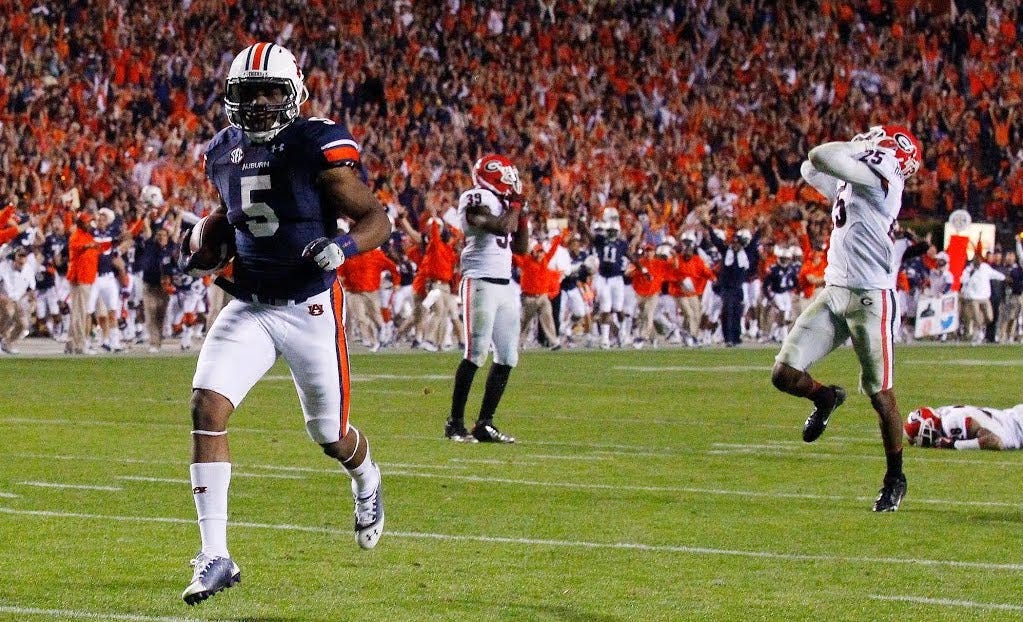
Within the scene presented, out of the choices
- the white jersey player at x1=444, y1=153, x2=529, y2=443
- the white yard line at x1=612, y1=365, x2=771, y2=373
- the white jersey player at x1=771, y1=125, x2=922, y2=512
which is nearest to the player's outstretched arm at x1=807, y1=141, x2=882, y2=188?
the white jersey player at x1=771, y1=125, x2=922, y2=512

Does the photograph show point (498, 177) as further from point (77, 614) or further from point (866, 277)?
point (77, 614)

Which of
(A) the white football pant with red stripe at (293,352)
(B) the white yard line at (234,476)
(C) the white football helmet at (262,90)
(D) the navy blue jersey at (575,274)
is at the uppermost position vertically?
(C) the white football helmet at (262,90)

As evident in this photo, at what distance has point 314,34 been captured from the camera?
103 feet

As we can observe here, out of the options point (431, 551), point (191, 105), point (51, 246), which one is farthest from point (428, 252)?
point (431, 551)

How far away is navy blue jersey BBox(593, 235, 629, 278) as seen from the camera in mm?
25438

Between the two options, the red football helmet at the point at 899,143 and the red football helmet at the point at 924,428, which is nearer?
the red football helmet at the point at 899,143

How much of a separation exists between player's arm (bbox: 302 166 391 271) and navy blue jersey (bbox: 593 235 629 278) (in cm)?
1929

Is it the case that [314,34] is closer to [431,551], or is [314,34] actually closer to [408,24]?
[408,24]

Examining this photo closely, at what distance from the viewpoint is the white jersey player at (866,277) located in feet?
27.8

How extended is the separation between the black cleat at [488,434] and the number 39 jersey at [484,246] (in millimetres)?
943

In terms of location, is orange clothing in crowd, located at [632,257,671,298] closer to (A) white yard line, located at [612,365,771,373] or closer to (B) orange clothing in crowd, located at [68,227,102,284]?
(A) white yard line, located at [612,365,771,373]

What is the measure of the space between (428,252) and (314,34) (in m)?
10.1

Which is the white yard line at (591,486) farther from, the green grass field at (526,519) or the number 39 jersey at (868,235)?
the number 39 jersey at (868,235)

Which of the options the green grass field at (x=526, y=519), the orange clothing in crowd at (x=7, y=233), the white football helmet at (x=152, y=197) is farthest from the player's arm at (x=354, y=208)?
the white football helmet at (x=152, y=197)
